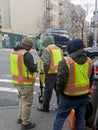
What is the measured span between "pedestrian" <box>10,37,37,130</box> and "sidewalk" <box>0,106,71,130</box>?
275 mm

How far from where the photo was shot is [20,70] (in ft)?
19.4

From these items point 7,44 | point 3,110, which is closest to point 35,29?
point 7,44

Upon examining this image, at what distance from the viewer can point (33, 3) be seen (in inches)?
3169

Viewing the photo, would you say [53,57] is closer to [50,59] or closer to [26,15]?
[50,59]

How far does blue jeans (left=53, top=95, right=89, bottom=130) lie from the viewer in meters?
4.94

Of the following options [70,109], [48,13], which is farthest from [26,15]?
[70,109]

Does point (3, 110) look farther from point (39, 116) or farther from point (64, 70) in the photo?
point (64, 70)

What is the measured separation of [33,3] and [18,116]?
75.5m

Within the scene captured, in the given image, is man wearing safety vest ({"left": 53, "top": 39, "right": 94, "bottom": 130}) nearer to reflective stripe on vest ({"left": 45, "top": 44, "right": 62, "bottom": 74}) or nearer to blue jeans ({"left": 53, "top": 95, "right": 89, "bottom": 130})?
blue jeans ({"left": 53, "top": 95, "right": 89, "bottom": 130})

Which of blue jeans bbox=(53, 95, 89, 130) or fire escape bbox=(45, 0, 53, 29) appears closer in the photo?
blue jeans bbox=(53, 95, 89, 130)

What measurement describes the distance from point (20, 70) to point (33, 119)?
1.29 metres

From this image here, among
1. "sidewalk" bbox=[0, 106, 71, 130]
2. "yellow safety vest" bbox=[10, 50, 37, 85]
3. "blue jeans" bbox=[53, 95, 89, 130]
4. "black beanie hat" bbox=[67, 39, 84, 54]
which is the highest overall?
"black beanie hat" bbox=[67, 39, 84, 54]

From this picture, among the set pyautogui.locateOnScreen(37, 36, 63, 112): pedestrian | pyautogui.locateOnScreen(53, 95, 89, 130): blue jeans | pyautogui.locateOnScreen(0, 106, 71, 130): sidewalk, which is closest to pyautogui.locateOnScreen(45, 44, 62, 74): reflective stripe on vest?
pyautogui.locateOnScreen(37, 36, 63, 112): pedestrian

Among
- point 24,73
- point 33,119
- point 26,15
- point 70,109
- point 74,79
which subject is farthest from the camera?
point 26,15
